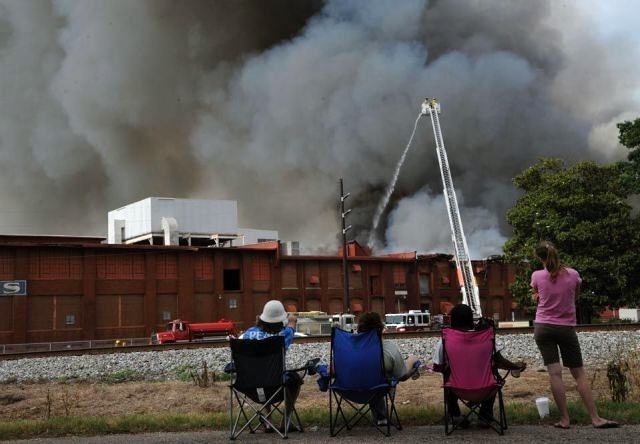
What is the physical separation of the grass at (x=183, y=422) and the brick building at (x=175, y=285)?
119 ft

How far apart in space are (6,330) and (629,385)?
127 ft

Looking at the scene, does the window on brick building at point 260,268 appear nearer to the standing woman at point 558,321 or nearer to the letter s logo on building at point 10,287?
the letter s logo on building at point 10,287

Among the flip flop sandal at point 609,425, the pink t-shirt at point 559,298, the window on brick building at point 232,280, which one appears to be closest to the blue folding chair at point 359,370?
the pink t-shirt at point 559,298

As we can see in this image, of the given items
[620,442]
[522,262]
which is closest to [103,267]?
[522,262]

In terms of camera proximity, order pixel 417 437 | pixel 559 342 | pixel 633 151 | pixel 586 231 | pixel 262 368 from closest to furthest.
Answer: pixel 417 437 → pixel 559 342 → pixel 262 368 → pixel 633 151 → pixel 586 231

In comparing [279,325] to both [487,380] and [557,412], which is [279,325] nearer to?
[487,380]

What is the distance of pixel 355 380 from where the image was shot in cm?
754

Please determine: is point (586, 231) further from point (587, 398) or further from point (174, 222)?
point (587, 398)

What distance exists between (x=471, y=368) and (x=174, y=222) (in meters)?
51.6

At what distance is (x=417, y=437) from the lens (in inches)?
279

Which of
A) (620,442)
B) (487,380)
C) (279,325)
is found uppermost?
Answer: (279,325)

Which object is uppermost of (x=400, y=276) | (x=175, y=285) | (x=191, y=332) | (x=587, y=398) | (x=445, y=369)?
(x=400, y=276)

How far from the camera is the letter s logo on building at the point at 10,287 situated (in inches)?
1666

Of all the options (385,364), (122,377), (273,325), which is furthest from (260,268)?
(385,364)
